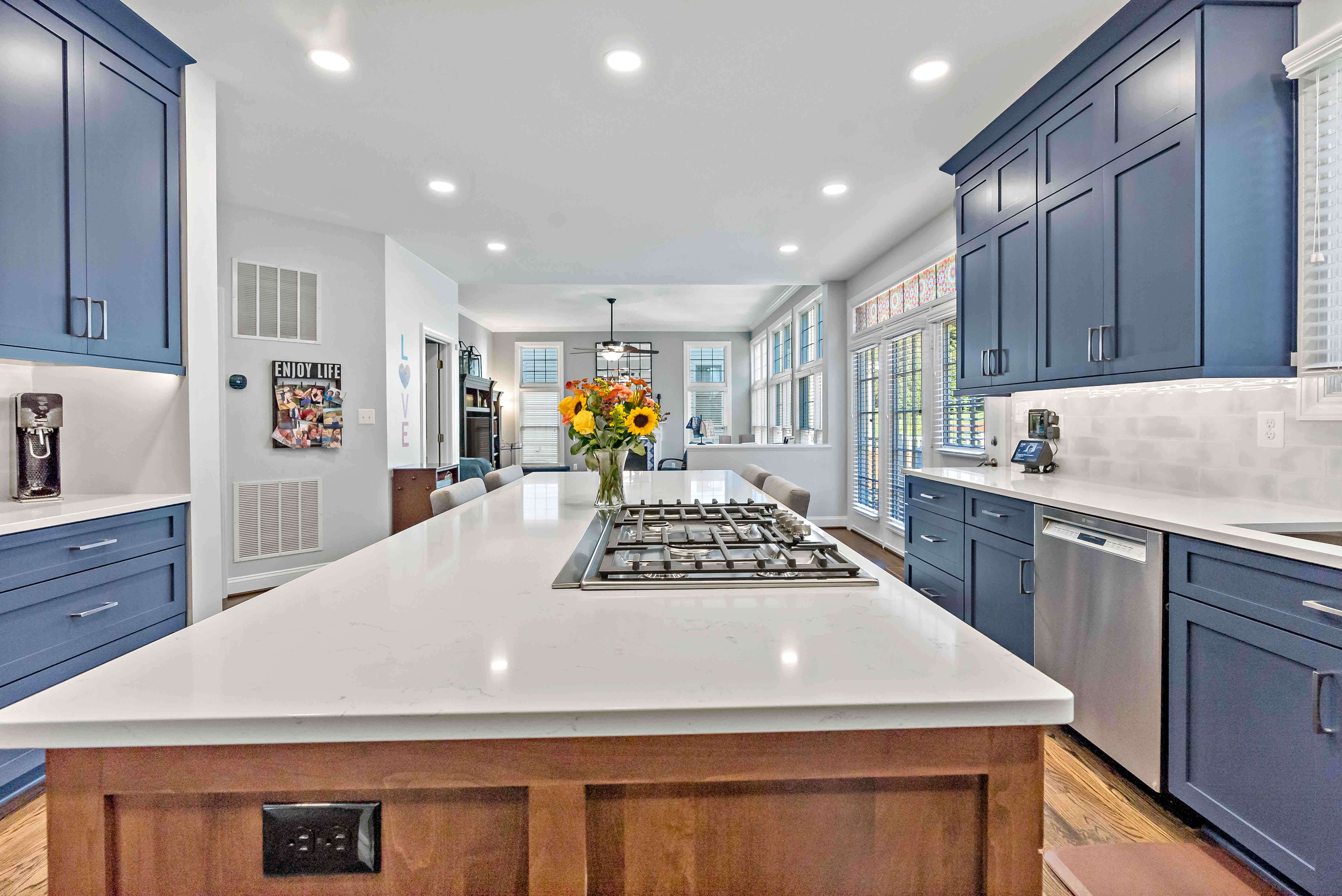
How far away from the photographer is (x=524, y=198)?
12.8 feet

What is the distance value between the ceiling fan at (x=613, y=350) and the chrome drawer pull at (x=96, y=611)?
6340 millimetres

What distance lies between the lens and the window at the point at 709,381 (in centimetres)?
1100

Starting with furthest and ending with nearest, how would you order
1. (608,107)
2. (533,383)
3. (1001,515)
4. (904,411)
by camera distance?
(533,383)
(904,411)
(608,107)
(1001,515)

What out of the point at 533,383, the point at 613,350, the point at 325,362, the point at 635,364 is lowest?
the point at 325,362

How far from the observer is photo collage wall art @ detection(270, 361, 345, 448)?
4.23 meters

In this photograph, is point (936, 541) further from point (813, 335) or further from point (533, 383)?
point (533, 383)

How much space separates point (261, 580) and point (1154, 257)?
17.1 ft

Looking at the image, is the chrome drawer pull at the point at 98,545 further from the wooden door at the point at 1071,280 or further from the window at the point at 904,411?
the window at the point at 904,411

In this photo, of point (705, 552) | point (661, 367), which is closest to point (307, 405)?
point (705, 552)

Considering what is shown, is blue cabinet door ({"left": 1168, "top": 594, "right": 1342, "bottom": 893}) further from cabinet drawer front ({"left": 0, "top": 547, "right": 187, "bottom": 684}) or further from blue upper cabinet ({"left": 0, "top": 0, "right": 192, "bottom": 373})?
blue upper cabinet ({"left": 0, "top": 0, "right": 192, "bottom": 373})

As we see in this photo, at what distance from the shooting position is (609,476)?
188 cm

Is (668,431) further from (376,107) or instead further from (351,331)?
(376,107)

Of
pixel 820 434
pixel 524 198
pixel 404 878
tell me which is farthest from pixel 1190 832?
pixel 820 434

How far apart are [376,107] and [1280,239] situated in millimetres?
3546
